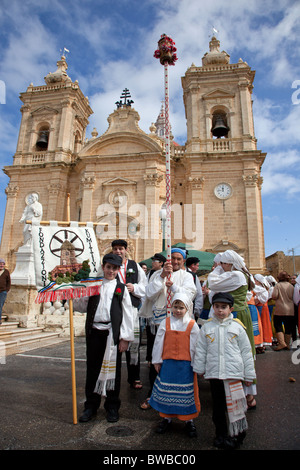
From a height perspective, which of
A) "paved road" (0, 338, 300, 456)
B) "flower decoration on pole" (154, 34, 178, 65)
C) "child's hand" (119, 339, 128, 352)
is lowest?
"paved road" (0, 338, 300, 456)

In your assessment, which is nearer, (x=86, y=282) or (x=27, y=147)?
(x=86, y=282)

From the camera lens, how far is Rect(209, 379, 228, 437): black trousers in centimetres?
254

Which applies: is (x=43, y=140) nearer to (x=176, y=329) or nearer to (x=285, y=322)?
(x=285, y=322)

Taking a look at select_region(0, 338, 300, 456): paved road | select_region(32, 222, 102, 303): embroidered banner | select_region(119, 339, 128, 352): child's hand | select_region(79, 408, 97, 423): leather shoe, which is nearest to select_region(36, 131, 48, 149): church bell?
select_region(32, 222, 102, 303): embroidered banner

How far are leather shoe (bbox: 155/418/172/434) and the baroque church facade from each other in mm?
14668

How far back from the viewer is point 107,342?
323cm

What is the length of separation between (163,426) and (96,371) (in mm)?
937

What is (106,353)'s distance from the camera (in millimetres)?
3207

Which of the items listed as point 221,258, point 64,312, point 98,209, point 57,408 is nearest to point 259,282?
point 221,258

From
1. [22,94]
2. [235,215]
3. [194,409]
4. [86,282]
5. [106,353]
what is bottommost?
[194,409]

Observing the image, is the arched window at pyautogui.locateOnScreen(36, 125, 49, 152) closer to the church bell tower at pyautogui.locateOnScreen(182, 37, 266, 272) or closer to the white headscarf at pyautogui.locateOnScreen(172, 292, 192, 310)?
the church bell tower at pyautogui.locateOnScreen(182, 37, 266, 272)

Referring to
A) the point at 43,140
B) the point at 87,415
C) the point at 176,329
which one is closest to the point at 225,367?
the point at 176,329

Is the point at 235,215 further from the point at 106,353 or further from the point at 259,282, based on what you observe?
the point at 106,353

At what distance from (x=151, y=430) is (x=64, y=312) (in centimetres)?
701
